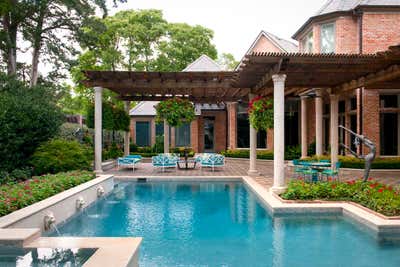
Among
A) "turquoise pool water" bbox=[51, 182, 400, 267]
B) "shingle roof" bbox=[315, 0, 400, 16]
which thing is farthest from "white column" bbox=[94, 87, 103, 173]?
"shingle roof" bbox=[315, 0, 400, 16]

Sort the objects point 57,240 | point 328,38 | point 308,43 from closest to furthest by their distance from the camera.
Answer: point 57,240, point 328,38, point 308,43

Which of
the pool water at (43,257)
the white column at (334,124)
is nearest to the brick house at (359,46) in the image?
the white column at (334,124)

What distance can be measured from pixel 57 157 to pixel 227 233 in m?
7.03

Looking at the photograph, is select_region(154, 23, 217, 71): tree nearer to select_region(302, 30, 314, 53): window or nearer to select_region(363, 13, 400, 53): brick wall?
select_region(302, 30, 314, 53): window

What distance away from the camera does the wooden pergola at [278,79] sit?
9164 mm

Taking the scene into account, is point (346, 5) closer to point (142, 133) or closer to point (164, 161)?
point (164, 161)

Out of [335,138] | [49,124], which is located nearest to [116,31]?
[49,124]

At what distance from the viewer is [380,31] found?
15039 millimetres

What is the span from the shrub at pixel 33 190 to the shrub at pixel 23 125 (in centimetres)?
194

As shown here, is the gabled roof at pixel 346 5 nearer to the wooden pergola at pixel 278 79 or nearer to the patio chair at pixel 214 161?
the wooden pergola at pixel 278 79

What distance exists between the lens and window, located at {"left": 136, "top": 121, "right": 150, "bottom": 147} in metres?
25.8

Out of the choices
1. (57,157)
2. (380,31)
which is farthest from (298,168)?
(57,157)

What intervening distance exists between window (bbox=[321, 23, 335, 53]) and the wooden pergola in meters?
2.30

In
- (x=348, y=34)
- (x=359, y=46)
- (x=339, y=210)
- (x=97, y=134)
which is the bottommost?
(x=339, y=210)
